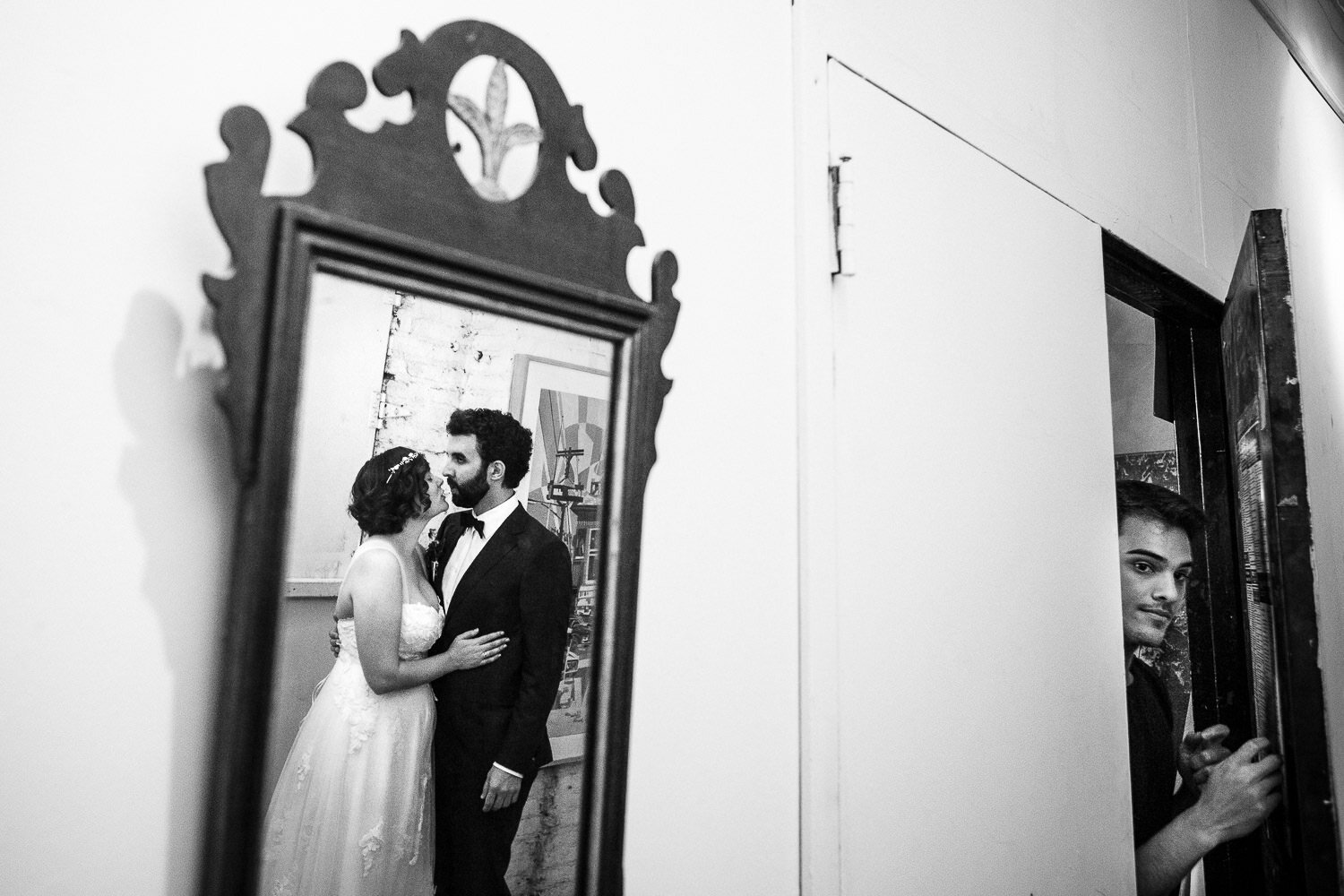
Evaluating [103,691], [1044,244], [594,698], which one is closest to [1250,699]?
[1044,244]

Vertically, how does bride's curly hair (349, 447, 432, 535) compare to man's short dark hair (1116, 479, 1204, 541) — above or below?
below

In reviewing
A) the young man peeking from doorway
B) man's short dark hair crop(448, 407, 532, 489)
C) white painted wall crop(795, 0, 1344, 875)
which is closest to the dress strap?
man's short dark hair crop(448, 407, 532, 489)

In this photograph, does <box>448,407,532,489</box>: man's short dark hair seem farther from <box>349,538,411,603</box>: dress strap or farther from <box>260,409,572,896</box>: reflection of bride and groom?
<box>349,538,411,603</box>: dress strap

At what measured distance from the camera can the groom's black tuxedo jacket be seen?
28.2 inches

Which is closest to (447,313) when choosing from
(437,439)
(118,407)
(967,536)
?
(437,439)

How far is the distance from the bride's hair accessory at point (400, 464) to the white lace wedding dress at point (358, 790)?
5cm

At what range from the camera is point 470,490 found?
2.38 feet

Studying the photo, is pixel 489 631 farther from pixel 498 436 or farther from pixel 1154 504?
pixel 1154 504

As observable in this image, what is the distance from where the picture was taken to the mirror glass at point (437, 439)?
0.63 m

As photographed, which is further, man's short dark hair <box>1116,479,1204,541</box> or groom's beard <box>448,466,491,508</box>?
man's short dark hair <box>1116,479,1204,541</box>

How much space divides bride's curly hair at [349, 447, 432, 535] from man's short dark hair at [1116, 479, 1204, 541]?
1.73 meters

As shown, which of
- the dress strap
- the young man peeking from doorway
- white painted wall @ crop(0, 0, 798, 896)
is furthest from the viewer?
the young man peeking from doorway

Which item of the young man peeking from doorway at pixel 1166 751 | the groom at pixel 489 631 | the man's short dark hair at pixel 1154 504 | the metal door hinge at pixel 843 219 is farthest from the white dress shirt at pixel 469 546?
the man's short dark hair at pixel 1154 504

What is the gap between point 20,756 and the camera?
55 cm
